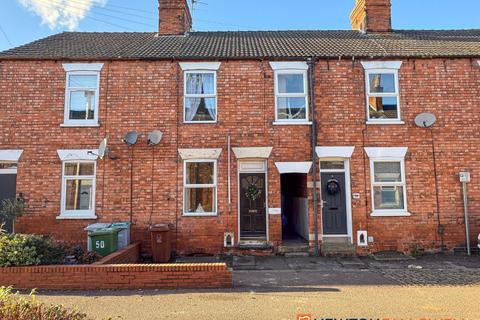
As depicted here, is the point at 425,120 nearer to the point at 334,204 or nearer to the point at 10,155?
the point at 334,204

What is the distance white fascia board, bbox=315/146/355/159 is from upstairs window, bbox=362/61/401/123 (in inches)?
53.0

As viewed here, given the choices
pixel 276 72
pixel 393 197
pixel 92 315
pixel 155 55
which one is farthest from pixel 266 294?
pixel 155 55

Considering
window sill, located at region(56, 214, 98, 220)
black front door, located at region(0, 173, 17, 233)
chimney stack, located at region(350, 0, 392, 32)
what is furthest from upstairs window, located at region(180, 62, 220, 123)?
chimney stack, located at region(350, 0, 392, 32)

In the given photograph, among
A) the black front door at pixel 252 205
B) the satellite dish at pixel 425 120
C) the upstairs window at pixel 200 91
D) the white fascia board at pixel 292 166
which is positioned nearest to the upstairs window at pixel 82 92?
the upstairs window at pixel 200 91

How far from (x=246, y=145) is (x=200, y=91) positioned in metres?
2.35

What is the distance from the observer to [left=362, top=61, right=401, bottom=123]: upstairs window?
1164cm

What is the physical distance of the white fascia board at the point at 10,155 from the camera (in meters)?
11.1

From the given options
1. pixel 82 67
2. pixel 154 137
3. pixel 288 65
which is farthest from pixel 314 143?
pixel 82 67

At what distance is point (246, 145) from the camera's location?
11312 millimetres

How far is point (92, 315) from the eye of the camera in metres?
5.67

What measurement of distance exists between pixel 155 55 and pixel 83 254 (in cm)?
656

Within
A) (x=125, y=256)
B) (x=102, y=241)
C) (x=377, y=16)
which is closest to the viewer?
(x=125, y=256)

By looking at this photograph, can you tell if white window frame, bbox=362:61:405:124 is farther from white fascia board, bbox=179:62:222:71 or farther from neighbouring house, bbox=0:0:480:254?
white fascia board, bbox=179:62:222:71

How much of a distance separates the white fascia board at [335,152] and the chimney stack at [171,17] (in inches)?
305
